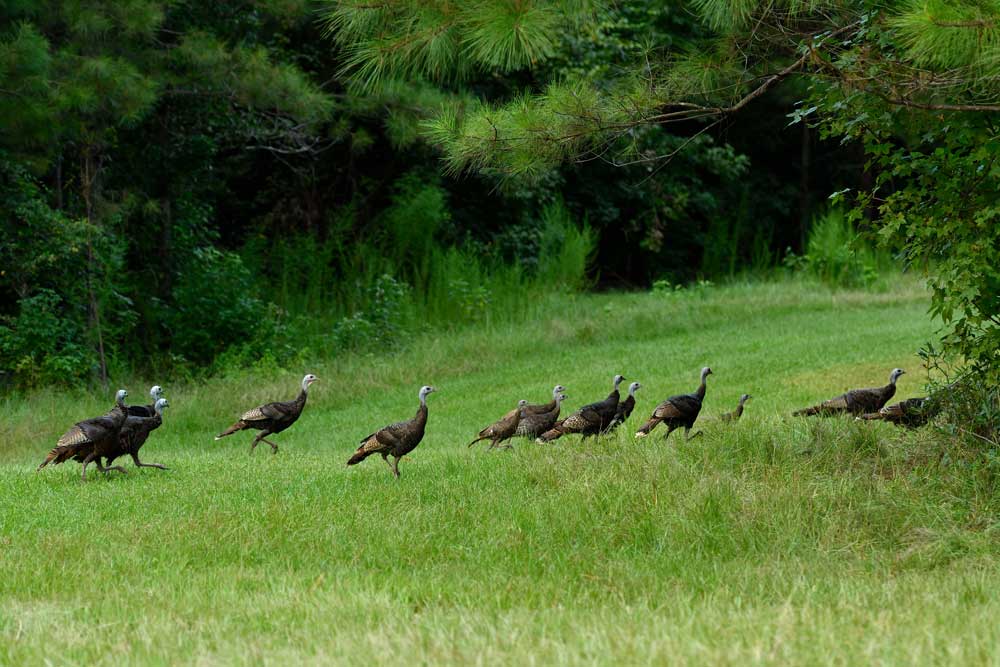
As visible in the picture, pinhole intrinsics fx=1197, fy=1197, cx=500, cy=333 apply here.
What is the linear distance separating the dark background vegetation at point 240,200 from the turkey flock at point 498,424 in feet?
9.33

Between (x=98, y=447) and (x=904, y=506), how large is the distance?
648cm

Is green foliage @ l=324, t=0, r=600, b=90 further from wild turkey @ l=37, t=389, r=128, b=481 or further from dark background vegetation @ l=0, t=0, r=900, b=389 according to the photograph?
wild turkey @ l=37, t=389, r=128, b=481

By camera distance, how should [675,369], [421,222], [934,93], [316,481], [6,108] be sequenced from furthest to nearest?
[421,222] → [675,369] → [6,108] → [316,481] → [934,93]

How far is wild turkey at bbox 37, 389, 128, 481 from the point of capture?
9.97 m

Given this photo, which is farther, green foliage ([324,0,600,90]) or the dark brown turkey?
the dark brown turkey

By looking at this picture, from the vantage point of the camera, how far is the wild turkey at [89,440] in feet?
32.7

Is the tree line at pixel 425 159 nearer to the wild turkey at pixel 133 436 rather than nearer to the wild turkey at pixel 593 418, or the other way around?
the wild turkey at pixel 593 418

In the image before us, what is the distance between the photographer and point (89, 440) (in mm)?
9977

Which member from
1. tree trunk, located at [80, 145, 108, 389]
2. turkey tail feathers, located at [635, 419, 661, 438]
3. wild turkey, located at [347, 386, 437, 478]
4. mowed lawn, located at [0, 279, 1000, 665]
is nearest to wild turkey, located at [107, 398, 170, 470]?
mowed lawn, located at [0, 279, 1000, 665]

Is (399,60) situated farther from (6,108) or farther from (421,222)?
(421,222)

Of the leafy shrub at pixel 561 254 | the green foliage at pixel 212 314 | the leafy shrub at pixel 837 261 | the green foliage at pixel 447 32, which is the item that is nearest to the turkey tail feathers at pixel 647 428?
the green foliage at pixel 447 32

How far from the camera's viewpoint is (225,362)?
20.4 meters

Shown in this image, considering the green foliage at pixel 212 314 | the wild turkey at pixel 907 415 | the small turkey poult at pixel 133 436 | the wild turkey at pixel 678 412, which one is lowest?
the green foliage at pixel 212 314

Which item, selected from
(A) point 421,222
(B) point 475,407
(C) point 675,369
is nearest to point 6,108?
(B) point 475,407
